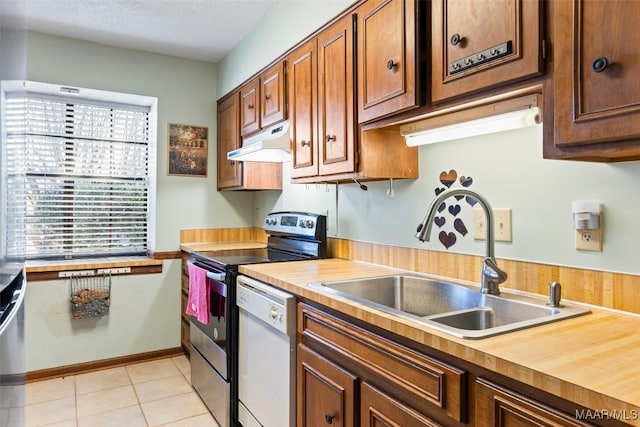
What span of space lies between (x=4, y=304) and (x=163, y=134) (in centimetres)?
268

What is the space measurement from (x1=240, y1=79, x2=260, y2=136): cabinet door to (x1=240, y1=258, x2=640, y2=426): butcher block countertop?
1.86 meters

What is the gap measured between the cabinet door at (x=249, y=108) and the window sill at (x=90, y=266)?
133 cm

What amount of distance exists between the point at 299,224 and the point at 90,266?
5.63ft

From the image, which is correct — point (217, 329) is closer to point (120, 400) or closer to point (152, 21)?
point (120, 400)

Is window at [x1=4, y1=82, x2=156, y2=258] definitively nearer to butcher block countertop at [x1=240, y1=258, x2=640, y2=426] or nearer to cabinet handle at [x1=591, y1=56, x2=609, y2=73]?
butcher block countertop at [x1=240, y1=258, x2=640, y2=426]

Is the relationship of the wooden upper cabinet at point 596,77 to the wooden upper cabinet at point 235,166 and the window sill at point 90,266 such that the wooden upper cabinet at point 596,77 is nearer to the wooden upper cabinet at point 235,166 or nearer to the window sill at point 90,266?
the wooden upper cabinet at point 235,166

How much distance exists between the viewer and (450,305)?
1592 mm

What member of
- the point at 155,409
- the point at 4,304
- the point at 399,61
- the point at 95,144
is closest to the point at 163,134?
the point at 95,144

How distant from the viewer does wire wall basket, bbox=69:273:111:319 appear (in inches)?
119

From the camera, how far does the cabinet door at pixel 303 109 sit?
217 cm

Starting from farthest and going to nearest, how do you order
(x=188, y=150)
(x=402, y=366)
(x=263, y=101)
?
(x=188, y=150), (x=263, y=101), (x=402, y=366)

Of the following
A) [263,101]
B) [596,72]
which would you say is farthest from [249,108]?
[596,72]

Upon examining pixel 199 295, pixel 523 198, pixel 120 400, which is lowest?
pixel 120 400

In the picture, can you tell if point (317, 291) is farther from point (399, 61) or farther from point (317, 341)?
point (399, 61)
